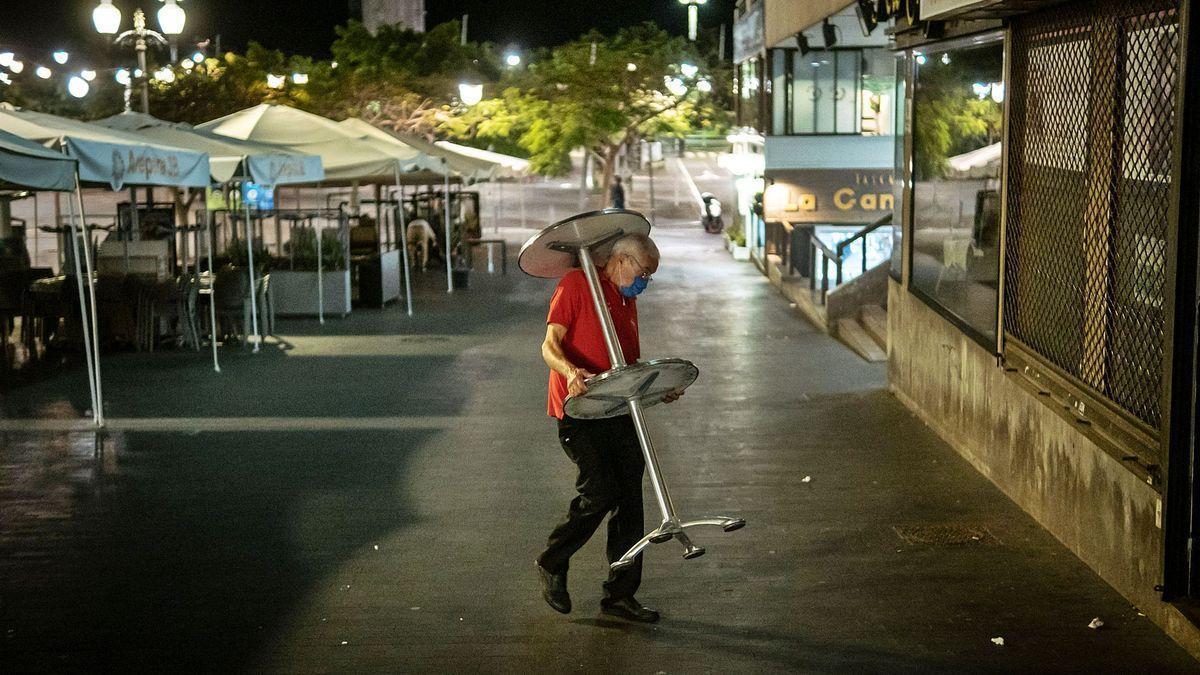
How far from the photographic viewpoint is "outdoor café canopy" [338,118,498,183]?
2128 centimetres

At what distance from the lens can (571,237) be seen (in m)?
5.93

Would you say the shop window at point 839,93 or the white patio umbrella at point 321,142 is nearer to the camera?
the white patio umbrella at point 321,142

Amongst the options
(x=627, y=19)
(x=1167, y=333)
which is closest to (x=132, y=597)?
(x=1167, y=333)

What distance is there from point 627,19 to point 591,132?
24.7 m

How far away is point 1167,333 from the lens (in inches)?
235

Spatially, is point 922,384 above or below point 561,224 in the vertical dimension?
below

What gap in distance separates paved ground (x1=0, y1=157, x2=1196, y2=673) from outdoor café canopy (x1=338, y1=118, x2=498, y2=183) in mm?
8056

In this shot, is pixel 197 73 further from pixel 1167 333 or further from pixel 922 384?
pixel 1167 333

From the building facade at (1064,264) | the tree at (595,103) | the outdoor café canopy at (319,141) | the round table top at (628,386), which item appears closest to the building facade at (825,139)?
the outdoor café canopy at (319,141)

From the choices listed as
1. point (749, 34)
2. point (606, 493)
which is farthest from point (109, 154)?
point (749, 34)

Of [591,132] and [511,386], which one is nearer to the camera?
[511,386]

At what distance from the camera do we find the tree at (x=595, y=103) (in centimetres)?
3725

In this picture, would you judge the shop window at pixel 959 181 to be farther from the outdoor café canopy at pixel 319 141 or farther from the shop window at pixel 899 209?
the outdoor café canopy at pixel 319 141

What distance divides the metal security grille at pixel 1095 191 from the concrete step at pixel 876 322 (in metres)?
6.87
